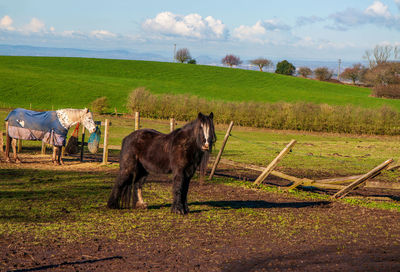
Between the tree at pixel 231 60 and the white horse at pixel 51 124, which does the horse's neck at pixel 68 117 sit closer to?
the white horse at pixel 51 124

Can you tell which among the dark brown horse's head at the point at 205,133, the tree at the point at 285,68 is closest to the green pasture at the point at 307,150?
the dark brown horse's head at the point at 205,133

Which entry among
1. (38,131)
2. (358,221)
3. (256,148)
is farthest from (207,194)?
(256,148)

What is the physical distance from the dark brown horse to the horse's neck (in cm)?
587

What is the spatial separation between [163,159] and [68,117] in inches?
265

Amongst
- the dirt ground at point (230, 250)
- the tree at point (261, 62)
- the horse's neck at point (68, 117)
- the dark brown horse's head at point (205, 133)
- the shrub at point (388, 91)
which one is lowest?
the dirt ground at point (230, 250)

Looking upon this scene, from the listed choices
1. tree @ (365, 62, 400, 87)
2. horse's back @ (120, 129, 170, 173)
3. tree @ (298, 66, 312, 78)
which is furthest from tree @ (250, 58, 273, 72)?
horse's back @ (120, 129, 170, 173)

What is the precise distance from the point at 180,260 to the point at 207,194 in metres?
5.19

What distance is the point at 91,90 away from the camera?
57.7 metres

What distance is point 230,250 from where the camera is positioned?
660 cm

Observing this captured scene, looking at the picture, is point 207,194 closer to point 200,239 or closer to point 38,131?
point 200,239

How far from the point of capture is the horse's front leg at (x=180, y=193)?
8.74 meters

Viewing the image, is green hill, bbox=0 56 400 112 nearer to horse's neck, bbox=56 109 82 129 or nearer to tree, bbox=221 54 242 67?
horse's neck, bbox=56 109 82 129

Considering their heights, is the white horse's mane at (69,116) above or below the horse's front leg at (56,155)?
above

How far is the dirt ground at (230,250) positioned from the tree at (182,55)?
368 ft
